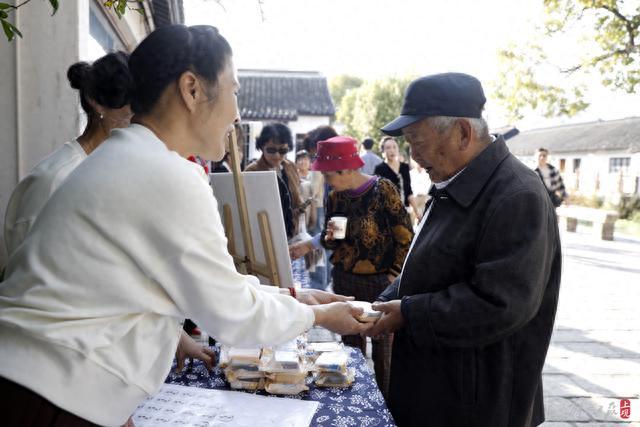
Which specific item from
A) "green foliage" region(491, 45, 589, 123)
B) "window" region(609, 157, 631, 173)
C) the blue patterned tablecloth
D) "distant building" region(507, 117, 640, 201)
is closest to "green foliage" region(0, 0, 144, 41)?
the blue patterned tablecloth

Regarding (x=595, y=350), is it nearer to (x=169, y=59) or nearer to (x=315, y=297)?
(x=315, y=297)

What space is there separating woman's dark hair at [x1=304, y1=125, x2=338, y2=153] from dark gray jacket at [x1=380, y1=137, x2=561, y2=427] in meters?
3.80

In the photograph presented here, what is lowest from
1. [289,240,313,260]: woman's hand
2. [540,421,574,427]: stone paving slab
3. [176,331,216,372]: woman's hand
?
[540,421,574,427]: stone paving slab

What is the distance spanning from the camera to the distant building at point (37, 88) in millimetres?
2787

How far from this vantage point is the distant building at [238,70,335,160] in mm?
22594

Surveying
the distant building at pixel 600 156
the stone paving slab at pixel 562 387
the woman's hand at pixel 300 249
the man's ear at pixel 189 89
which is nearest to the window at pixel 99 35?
the woman's hand at pixel 300 249

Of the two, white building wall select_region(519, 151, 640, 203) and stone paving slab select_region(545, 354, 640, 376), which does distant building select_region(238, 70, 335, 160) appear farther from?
stone paving slab select_region(545, 354, 640, 376)

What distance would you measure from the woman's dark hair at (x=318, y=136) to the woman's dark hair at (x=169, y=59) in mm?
4311

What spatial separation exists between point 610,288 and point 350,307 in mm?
8105


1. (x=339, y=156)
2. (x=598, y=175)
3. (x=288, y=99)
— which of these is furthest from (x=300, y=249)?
(x=598, y=175)

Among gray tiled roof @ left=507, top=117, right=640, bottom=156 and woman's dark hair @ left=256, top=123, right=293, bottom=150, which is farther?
gray tiled roof @ left=507, top=117, right=640, bottom=156

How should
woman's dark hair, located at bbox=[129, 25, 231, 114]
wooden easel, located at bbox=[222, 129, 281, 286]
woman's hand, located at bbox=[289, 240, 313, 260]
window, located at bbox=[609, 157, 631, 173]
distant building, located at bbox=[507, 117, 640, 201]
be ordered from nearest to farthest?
woman's dark hair, located at bbox=[129, 25, 231, 114] → wooden easel, located at bbox=[222, 129, 281, 286] → woman's hand, located at bbox=[289, 240, 313, 260] → distant building, located at bbox=[507, 117, 640, 201] → window, located at bbox=[609, 157, 631, 173]

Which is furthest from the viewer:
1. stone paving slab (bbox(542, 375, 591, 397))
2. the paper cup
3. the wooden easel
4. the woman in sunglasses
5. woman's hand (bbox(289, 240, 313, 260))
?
the woman in sunglasses

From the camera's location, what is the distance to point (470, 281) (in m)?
1.72
